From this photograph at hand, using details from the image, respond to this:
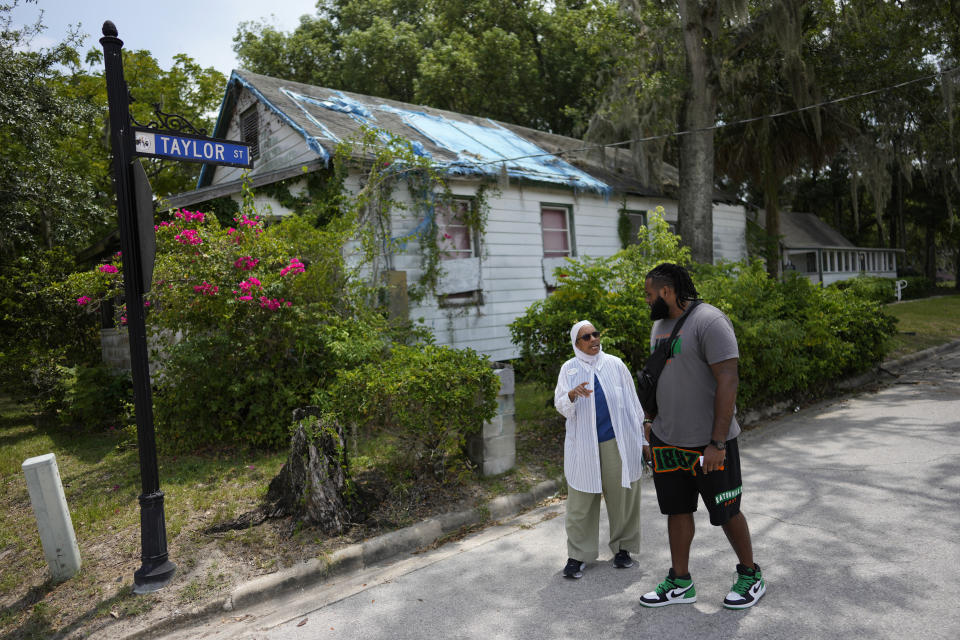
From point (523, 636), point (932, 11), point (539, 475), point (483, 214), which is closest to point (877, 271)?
point (932, 11)

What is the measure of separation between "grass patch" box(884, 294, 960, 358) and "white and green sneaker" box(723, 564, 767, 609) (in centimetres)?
1005

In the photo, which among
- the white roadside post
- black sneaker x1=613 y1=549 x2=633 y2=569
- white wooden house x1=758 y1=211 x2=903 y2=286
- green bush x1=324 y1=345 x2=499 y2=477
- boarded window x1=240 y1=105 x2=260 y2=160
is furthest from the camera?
white wooden house x1=758 y1=211 x2=903 y2=286

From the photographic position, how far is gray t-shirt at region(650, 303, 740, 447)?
11.0ft

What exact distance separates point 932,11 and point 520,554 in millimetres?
15906

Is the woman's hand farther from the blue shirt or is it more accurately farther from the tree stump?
the tree stump

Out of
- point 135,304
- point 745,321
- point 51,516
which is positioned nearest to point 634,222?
point 745,321

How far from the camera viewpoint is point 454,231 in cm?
1183

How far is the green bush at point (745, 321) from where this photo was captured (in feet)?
23.7

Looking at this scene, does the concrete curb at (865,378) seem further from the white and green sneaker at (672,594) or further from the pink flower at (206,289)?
the pink flower at (206,289)

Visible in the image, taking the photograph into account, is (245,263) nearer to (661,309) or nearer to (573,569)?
(573,569)

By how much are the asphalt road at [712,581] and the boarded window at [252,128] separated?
10138 mm

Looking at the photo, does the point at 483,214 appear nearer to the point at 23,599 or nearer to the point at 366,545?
the point at 366,545

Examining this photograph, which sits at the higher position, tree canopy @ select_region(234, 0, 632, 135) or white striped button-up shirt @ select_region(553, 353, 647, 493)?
tree canopy @ select_region(234, 0, 632, 135)

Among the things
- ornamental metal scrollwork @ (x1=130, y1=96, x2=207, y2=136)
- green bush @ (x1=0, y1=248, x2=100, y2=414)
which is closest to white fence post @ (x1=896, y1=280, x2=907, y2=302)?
green bush @ (x1=0, y1=248, x2=100, y2=414)
